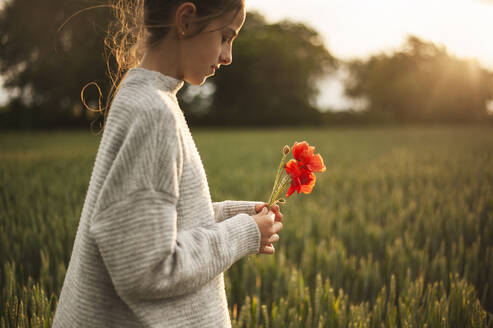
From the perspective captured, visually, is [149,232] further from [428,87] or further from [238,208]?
[428,87]

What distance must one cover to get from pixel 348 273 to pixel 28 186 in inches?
134

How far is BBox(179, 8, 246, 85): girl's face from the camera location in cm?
85

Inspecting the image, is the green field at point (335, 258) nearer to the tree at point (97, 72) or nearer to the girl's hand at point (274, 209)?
the girl's hand at point (274, 209)

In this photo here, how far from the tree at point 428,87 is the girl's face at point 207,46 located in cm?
3513

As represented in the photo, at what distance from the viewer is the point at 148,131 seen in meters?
0.73

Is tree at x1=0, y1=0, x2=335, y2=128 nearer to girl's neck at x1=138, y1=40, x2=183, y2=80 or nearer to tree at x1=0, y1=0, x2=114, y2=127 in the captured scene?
tree at x1=0, y1=0, x2=114, y2=127

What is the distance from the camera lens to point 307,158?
36.9 inches

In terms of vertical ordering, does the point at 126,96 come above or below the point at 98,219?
above

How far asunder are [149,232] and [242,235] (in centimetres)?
23

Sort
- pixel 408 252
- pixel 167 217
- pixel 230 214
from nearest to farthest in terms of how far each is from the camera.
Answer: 1. pixel 167 217
2. pixel 230 214
3. pixel 408 252

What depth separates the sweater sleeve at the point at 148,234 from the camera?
709mm

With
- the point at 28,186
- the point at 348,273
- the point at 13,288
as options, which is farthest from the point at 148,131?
the point at 28,186

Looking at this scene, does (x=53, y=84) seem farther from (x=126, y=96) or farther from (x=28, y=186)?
(x=126, y=96)

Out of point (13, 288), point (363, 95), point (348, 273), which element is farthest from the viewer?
point (363, 95)
